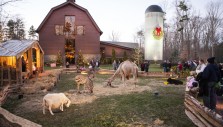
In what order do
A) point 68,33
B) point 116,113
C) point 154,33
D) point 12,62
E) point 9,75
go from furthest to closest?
point 68,33, point 154,33, point 12,62, point 9,75, point 116,113

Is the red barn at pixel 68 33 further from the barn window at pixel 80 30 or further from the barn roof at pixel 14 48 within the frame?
the barn roof at pixel 14 48

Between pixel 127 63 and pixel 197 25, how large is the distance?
47782mm

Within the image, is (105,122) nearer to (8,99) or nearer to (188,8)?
(8,99)

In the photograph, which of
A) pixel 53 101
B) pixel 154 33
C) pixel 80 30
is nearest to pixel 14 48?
pixel 53 101

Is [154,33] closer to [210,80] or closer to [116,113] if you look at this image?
[116,113]

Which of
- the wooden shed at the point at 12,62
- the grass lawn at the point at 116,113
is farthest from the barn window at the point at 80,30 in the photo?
the grass lawn at the point at 116,113

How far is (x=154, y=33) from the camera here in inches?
1638

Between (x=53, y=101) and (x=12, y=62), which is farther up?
(x=12, y=62)

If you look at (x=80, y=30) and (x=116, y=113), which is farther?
(x=80, y=30)

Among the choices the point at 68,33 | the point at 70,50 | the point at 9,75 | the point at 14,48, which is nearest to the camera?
the point at 9,75

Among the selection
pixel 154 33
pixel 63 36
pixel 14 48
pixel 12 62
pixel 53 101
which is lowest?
pixel 53 101

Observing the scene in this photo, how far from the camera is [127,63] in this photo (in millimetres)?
18141

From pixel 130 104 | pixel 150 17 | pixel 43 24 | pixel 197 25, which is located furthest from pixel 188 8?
pixel 130 104

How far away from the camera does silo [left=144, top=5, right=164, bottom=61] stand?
41625 mm
